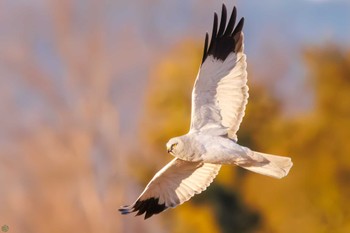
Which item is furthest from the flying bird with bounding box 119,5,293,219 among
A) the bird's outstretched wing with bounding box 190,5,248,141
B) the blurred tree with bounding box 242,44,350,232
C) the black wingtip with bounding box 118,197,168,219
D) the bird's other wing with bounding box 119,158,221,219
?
the blurred tree with bounding box 242,44,350,232

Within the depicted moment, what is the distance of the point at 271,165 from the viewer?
4473mm

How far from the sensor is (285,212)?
11273 millimetres

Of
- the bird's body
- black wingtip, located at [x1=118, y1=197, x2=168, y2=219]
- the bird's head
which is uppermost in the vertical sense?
the bird's head

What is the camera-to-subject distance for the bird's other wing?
487cm

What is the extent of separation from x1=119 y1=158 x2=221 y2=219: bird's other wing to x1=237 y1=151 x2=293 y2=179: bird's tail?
413mm

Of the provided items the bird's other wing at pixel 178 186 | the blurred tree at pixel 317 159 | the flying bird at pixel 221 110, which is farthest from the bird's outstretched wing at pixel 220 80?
the blurred tree at pixel 317 159

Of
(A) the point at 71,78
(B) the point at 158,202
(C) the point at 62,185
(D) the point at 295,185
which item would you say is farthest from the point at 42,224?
(B) the point at 158,202

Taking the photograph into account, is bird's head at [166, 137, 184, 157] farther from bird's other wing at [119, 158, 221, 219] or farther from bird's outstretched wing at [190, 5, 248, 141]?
bird's other wing at [119, 158, 221, 219]

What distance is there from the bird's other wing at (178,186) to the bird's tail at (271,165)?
41 centimetres

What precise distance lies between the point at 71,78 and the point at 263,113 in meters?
4.47

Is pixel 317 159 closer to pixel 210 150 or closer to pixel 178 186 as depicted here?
pixel 178 186

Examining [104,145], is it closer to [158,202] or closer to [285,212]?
[285,212]

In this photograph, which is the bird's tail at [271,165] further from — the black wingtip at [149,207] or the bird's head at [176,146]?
the black wingtip at [149,207]

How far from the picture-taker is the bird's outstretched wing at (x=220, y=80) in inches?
177
